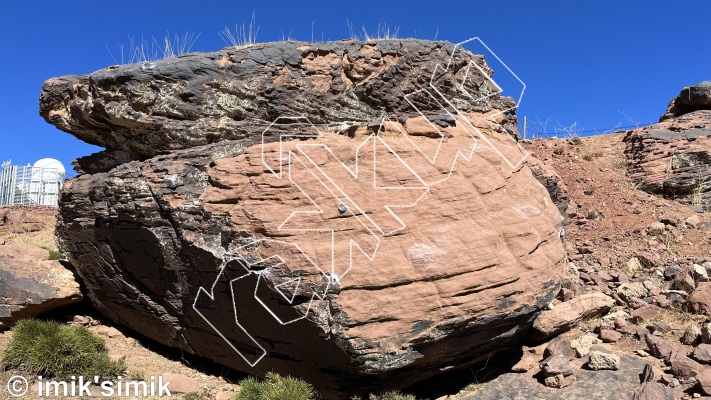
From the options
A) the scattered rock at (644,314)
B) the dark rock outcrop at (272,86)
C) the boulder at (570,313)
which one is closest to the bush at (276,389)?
the dark rock outcrop at (272,86)

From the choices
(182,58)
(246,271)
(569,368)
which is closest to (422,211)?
(246,271)

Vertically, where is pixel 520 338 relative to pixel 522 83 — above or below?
below

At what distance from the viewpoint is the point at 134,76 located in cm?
528

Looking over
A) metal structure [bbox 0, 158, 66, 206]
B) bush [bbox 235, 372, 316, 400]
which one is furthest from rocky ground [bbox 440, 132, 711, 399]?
metal structure [bbox 0, 158, 66, 206]

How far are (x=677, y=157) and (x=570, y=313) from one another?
25.1 feet

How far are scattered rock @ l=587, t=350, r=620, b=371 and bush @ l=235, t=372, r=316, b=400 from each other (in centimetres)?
264

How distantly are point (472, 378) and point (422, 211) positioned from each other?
73.8 inches

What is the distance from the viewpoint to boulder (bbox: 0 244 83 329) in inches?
239

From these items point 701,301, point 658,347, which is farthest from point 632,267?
point 658,347

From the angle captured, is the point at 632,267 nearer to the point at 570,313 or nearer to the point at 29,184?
the point at 570,313

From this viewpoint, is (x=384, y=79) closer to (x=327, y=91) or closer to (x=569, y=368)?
(x=327, y=91)

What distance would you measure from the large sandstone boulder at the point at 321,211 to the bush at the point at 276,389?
16 cm

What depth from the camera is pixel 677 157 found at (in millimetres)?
10961

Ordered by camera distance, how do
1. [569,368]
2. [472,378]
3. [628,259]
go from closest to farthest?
[569,368] < [472,378] < [628,259]
